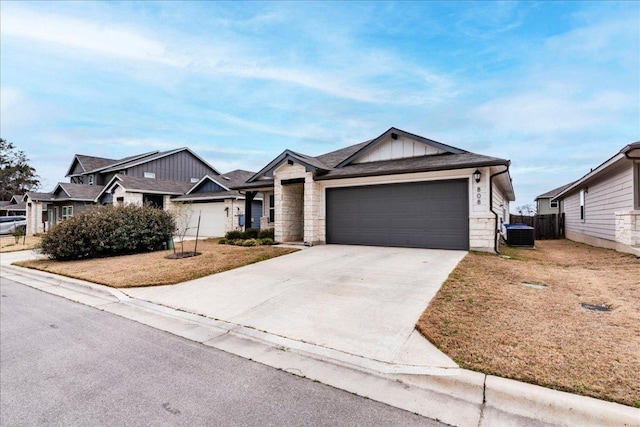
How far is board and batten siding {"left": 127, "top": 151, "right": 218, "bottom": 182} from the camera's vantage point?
27.6 metres

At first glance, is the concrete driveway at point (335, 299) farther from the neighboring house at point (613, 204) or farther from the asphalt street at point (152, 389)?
the neighboring house at point (613, 204)

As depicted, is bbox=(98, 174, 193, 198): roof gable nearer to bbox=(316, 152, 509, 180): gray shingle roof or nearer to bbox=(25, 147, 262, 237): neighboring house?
bbox=(25, 147, 262, 237): neighboring house

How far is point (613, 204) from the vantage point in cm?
1116

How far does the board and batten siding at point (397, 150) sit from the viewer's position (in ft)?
42.2

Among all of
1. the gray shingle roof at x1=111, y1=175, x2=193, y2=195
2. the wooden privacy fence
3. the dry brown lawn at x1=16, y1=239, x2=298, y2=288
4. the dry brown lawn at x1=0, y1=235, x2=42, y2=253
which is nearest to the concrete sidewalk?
the dry brown lawn at x1=16, y1=239, x2=298, y2=288

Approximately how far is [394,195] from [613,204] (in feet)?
26.2

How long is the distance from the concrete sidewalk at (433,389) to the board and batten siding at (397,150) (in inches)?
430

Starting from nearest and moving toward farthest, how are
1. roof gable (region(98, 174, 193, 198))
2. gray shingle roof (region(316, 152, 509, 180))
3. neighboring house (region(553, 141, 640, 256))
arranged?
1. neighboring house (region(553, 141, 640, 256))
2. gray shingle roof (region(316, 152, 509, 180))
3. roof gable (region(98, 174, 193, 198))

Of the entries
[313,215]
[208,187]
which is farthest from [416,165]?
[208,187]

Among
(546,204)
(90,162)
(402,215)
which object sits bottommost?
(402,215)

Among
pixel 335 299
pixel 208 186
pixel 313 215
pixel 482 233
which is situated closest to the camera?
pixel 335 299

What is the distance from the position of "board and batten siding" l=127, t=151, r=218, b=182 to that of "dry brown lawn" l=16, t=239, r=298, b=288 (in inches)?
713

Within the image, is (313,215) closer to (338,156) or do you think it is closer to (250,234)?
(250,234)

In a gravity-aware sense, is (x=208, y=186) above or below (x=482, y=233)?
above
